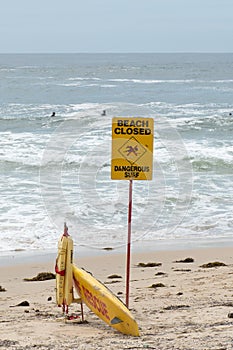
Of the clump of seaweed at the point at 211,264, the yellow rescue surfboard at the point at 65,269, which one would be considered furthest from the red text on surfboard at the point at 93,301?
the clump of seaweed at the point at 211,264

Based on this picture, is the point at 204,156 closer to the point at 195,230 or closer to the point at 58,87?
the point at 195,230

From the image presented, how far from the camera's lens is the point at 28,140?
33375mm

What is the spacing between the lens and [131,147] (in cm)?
803

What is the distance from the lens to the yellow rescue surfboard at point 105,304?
718 centimetres

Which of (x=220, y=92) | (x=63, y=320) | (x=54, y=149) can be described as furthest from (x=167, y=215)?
(x=220, y=92)

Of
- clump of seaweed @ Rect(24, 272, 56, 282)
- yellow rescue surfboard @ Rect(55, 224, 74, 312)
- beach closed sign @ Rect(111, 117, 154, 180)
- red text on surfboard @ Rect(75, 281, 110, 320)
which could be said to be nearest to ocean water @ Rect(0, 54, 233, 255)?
clump of seaweed @ Rect(24, 272, 56, 282)

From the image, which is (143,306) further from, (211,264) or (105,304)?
(211,264)

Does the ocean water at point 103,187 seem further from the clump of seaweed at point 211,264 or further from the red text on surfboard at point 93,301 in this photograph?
the red text on surfboard at point 93,301

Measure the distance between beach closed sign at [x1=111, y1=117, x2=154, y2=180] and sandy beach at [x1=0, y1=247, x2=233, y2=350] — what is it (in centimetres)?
165

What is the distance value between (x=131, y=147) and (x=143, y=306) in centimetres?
205

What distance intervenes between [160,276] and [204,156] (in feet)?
54.4

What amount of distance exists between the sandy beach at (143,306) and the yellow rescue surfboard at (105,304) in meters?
0.11

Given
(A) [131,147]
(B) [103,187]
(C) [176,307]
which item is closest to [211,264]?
(C) [176,307]

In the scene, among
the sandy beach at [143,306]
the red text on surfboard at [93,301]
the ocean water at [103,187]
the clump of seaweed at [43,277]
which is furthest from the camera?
the ocean water at [103,187]
